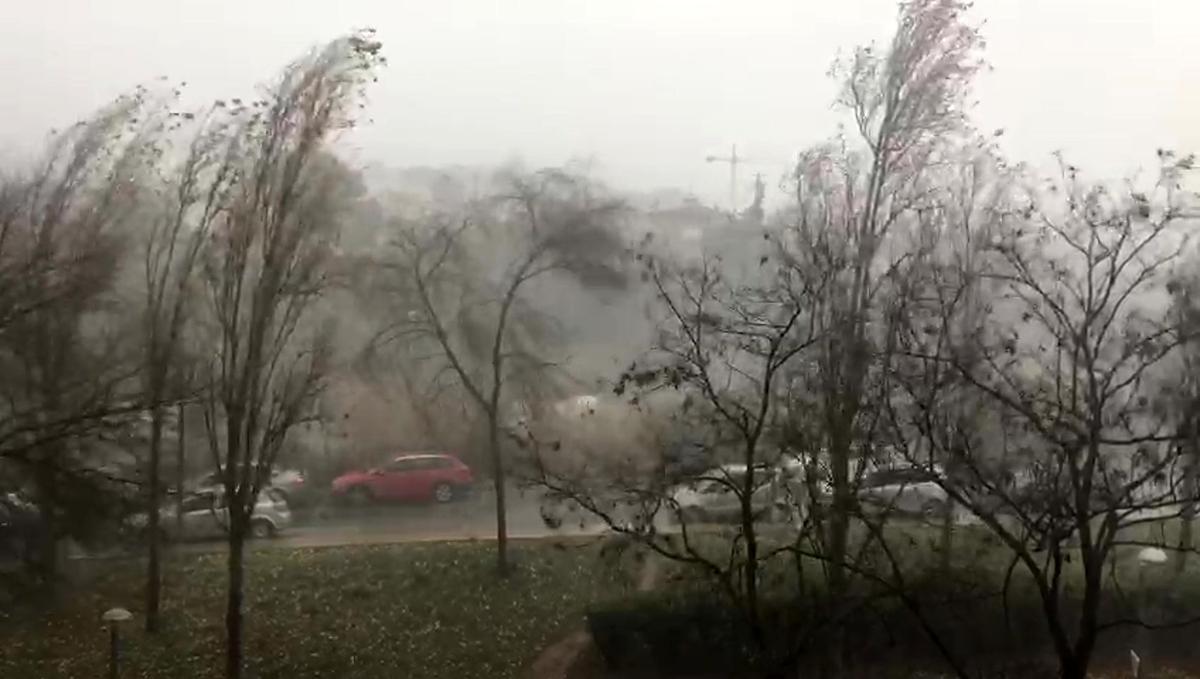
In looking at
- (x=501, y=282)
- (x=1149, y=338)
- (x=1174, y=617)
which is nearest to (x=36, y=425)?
(x=501, y=282)

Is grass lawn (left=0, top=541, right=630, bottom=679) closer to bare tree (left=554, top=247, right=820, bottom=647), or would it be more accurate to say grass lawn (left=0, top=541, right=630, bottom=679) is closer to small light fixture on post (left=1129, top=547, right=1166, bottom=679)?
bare tree (left=554, top=247, right=820, bottom=647)

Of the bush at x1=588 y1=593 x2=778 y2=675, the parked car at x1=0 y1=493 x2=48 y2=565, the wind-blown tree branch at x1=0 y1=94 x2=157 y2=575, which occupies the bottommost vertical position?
the bush at x1=588 y1=593 x2=778 y2=675

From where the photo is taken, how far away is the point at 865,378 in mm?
3811

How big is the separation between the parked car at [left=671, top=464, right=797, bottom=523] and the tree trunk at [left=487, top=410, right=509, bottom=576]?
1458mm

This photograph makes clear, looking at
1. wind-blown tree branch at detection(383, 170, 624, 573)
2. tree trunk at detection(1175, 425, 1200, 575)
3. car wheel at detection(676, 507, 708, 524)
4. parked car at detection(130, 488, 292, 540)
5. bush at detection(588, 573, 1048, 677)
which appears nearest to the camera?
tree trunk at detection(1175, 425, 1200, 575)

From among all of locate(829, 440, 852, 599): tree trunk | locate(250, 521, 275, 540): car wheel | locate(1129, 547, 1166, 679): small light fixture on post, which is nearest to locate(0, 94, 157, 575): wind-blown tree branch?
locate(250, 521, 275, 540): car wheel

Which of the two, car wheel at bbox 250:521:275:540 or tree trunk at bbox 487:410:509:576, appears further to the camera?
tree trunk at bbox 487:410:509:576

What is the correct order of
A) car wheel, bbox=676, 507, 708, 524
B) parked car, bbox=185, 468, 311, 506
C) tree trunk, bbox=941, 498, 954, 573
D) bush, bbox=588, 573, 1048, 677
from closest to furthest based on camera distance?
bush, bbox=588, 573, 1048, 677
tree trunk, bbox=941, 498, 954, 573
car wheel, bbox=676, 507, 708, 524
parked car, bbox=185, 468, 311, 506

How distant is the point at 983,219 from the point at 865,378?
3.72ft

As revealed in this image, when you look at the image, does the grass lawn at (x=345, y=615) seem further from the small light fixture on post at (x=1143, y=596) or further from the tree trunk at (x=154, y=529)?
the small light fixture on post at (x=1143, y=596)

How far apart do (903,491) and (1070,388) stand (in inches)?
24.8

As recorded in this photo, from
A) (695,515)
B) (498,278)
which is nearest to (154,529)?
(498,278)

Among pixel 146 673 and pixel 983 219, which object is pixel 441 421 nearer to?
pixel 146 673

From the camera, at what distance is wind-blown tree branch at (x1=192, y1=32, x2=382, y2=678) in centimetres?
445
